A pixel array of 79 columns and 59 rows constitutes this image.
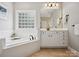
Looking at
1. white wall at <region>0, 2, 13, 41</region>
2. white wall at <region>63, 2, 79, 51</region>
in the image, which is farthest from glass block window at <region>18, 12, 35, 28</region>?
white wall at <region>63, 2, 79, 51</region>

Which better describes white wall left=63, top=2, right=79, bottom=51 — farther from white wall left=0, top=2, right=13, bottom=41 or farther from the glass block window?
white wall left=0, top=2, right=13, bottom=41

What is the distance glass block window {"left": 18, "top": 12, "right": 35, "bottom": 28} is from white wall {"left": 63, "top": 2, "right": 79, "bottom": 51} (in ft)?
3.66

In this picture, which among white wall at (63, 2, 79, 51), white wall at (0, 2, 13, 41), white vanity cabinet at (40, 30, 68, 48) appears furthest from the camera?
white vanity cabinet at (40, 30, 68, 48)

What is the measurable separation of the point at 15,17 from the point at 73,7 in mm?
1744

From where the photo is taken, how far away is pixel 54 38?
3.54m

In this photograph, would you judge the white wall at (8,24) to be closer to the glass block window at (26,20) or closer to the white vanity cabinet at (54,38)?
the glass block window at (26,20)

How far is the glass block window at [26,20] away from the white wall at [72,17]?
1117 millimetres

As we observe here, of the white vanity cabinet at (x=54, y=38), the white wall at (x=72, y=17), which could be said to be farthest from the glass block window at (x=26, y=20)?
the white wall at (x=72, y=17)

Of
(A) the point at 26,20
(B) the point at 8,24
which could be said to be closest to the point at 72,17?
(A) the point at 26,20

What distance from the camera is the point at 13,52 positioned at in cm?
217

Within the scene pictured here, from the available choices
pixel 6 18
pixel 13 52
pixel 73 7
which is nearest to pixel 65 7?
pixel 73 7

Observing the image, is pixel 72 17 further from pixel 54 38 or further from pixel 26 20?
pixel 26 20

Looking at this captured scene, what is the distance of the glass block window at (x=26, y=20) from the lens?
3151 millimetres

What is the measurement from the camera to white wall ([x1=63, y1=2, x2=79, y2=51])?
122 inches
